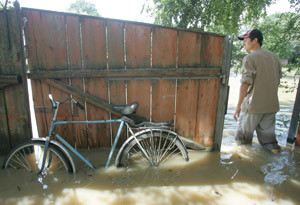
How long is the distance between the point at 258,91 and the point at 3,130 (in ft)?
13.5

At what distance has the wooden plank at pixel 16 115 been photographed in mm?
2902

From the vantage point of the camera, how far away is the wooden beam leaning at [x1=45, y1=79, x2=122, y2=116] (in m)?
2.88

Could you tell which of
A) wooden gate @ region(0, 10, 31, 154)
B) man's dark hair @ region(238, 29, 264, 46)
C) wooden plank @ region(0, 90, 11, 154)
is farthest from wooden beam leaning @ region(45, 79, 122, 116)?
man's dark hair @ region(238, 29, 264, 46)

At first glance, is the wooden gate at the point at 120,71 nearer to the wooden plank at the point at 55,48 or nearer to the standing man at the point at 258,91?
the wooden plank at the point at 55,48

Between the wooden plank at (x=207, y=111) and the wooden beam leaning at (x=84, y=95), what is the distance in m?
1.41

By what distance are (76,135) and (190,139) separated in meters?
1.99

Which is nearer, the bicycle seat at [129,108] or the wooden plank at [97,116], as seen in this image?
the bicycle seat at [129,108]

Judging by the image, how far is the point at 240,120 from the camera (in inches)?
131

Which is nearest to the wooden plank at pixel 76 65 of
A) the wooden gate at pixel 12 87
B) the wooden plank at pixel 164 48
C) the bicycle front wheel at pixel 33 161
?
the bicycle front wheel at pixel 33 161

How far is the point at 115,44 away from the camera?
2895 mm

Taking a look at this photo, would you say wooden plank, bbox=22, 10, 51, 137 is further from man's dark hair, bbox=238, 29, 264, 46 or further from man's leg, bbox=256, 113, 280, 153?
man's leg, bbox=256, 113, 280, 153

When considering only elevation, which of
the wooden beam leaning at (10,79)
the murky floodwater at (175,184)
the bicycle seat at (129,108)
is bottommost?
the murky floodwater at (175,184)

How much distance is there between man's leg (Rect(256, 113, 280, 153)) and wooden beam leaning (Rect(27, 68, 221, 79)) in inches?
44.5

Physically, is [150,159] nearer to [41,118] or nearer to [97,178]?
[97,178]
